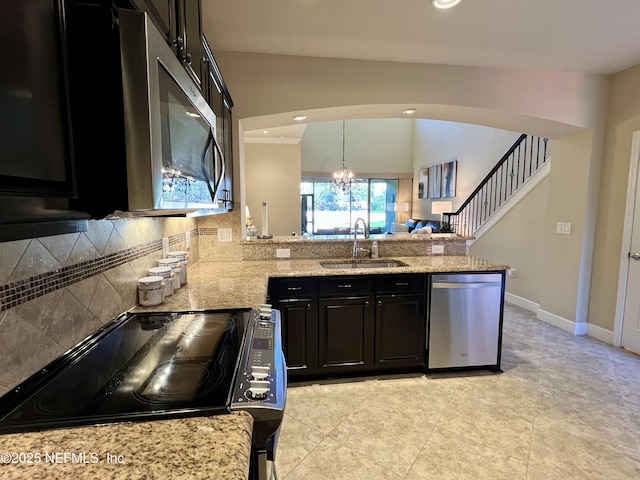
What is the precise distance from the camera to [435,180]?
320 inches

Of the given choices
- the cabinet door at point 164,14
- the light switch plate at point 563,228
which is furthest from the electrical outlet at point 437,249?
the cabinet door at point 164,14

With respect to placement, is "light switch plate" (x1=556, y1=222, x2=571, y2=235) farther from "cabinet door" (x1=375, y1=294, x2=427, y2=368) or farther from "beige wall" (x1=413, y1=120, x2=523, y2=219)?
"cabinet door" (x1=375, y1=294, x2=427, y2=368)

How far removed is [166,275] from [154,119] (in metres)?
1.30

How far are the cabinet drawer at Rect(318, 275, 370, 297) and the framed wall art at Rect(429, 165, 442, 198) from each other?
615 cm

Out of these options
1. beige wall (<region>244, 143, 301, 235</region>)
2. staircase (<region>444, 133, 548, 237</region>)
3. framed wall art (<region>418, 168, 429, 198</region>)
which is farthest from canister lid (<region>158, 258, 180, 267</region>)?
framed wall art (<region>418, 168, 429, 198</region>)

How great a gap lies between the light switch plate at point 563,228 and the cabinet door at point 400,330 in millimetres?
2237

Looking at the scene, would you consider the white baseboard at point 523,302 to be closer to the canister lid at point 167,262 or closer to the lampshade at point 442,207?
the lampshade at point 442,207

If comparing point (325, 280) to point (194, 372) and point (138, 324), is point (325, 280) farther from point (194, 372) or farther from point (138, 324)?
point (194, 372)

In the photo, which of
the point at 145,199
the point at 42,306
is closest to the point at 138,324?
the point at 42,306

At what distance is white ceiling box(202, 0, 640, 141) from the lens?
2.13 metres

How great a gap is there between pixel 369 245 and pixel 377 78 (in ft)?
5.02

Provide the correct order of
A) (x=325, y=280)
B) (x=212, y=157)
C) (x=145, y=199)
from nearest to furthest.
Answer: (x=145, y=199), (x=212, y=157), (x=325, y=280)

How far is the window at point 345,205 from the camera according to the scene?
945 cm

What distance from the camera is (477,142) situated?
6480 mm
